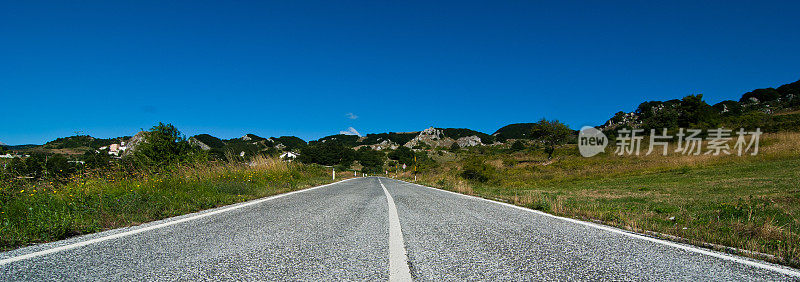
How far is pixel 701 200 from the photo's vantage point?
991 centimetres

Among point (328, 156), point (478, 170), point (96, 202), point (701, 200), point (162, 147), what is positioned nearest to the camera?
point (96, 202)

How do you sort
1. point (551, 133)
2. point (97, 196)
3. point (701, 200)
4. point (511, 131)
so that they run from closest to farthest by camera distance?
1. point (97, 196)
2. point (701, 200)
3. point (551, 133)
4. point (511, 131)

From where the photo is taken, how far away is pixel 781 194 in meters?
9.71

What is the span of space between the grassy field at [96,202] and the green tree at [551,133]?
5224cm

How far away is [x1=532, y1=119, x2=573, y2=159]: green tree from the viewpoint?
5250 centimetres

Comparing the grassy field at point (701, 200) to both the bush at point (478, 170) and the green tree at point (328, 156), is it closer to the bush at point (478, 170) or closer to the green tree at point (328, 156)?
the bush at point (478, 170)

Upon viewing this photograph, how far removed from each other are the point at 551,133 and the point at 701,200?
4627 cm

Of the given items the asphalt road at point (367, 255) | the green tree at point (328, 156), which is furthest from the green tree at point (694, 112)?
the green tree at point (328, 156)

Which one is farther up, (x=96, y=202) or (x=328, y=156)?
(x=96, y=202)

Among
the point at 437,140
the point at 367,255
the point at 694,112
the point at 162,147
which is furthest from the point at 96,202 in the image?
the point at 437,140

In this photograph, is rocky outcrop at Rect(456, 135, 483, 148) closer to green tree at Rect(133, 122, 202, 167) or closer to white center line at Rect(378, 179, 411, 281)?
green tree at Rect(133, 122, 202, 167)

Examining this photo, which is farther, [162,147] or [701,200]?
[162,147]

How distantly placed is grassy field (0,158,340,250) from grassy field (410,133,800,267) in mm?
6868

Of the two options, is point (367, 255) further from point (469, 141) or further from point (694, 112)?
point (469, 141)
